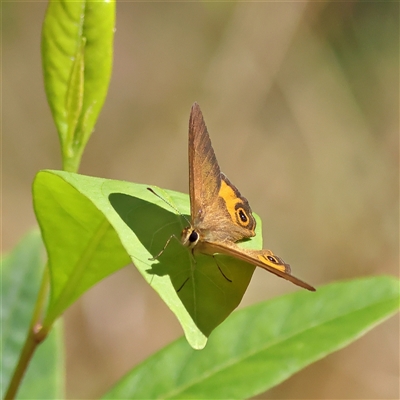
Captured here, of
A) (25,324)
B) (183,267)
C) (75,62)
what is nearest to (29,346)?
(183,267)

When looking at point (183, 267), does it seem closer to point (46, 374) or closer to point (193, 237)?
point (193, 237)

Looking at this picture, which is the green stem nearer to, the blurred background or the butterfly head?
the butterfly head

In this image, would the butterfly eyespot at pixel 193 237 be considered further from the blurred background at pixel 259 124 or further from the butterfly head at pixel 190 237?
the blurred background at pixel 259 124

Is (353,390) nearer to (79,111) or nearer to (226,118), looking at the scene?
(226,118)

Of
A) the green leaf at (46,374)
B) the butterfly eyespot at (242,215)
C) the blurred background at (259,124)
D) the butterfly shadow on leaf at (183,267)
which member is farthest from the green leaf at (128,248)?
the blurred background at (259,124)

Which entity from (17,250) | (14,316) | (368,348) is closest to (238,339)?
(14,316)
